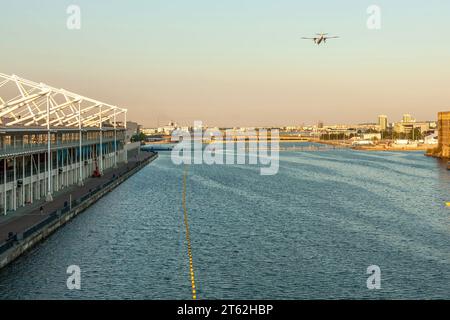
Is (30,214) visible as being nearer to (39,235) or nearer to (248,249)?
(39,235)

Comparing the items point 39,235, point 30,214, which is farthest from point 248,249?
point 30,214

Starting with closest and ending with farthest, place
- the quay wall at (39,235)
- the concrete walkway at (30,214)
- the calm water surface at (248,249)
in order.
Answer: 1. the calm water surface at (248,249)
2. the quay wall at (39,235)
3. the concrete walkway at (30,214)

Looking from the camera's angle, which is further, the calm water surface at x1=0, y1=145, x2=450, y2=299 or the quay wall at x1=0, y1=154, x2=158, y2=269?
the quay wall at x1=0, y1=154, x2=158, y2=269

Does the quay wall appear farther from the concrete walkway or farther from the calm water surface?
the concrete walkway

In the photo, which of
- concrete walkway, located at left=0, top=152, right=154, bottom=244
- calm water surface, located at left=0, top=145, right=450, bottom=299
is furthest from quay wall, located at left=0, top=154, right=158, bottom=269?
concrete walkway, located at left=0, top=152, right=154, bottom=244

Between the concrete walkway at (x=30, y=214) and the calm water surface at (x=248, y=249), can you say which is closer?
the calm water surface at (x=248, y=249)

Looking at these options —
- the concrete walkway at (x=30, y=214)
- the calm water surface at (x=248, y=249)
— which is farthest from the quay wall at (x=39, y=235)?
the concrete walkway at (x=30, y=214)

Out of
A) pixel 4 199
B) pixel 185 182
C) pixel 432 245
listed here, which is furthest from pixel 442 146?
pixel 4 199

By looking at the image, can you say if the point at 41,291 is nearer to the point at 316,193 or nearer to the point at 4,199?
the point at 4,199

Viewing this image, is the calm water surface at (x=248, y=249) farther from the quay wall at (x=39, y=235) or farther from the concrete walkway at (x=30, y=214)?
the concrete walkway at (x=30, y=214)
